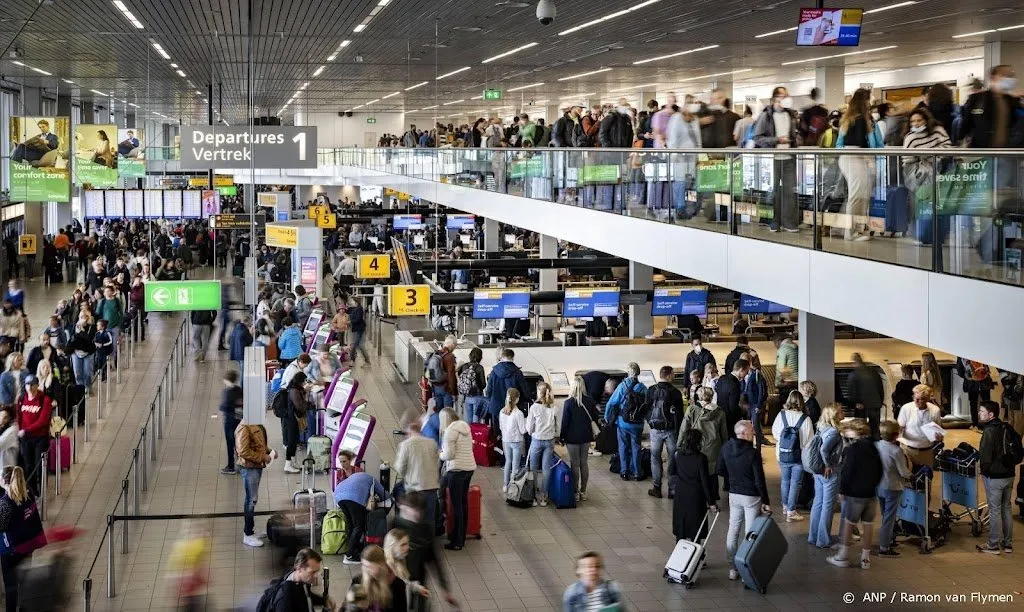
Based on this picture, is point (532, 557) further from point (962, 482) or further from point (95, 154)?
point (95, 154)

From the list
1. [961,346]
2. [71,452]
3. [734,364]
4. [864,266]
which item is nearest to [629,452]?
[734,364]

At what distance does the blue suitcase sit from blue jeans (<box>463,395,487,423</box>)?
2.90 meters

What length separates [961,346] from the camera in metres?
8.78

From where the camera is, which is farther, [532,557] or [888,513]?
[532,557]

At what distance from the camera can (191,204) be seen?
43.3 meters

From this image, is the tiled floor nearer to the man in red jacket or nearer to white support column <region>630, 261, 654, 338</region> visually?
the man in red jacket

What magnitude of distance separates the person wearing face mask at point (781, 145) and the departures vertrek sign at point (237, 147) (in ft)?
26.7

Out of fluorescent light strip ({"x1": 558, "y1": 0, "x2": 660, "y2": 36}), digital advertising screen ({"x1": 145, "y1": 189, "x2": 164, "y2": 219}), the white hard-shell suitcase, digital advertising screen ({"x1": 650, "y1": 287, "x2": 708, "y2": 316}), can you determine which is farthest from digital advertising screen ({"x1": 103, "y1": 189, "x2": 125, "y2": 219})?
the white hard-shell suitcase

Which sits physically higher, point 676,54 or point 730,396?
point 676,54

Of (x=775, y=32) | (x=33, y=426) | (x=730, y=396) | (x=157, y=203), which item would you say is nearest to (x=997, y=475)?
(x=730, y=396)

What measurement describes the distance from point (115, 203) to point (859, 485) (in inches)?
1381

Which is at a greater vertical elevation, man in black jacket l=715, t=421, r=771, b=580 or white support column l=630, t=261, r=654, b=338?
white support column l=630, t=261, r=654, b=338

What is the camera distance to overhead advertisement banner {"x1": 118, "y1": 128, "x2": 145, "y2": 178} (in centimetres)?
3603

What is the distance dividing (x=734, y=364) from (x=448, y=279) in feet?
53.8
